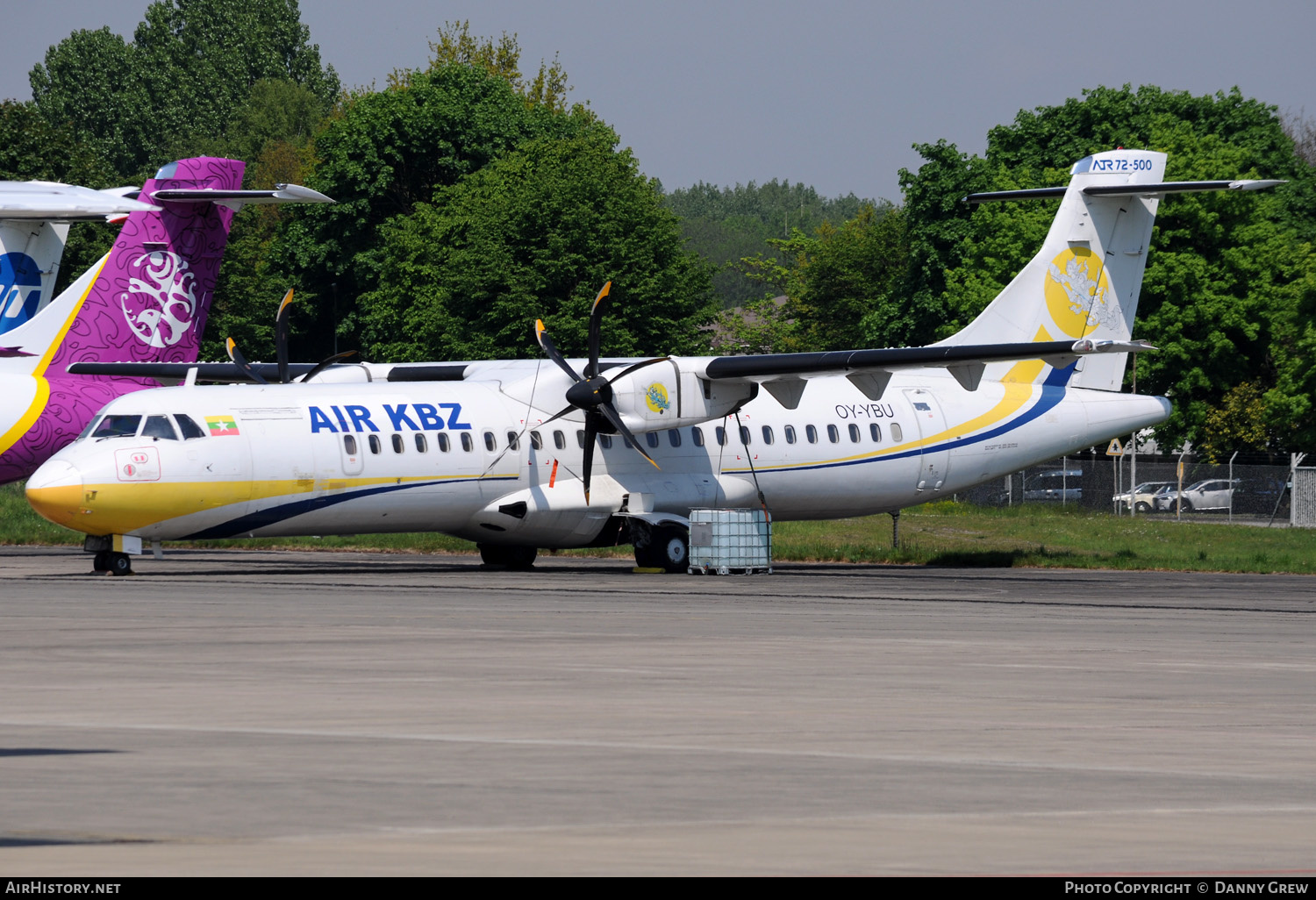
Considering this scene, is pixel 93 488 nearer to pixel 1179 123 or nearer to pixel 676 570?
pixel 676 570

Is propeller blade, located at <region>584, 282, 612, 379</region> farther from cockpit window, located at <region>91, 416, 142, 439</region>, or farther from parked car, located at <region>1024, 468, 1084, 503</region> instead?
parked car, located at <region>1024, 468, 1084, 503</region>

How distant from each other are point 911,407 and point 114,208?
589 inches

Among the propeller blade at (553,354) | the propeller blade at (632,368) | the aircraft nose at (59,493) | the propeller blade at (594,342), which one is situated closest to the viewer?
the aircraft nose at (59,493)

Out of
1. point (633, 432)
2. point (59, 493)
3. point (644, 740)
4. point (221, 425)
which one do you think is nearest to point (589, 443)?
point (633, 432)

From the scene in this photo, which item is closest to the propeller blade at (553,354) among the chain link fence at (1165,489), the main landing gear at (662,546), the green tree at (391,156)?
the main landing gear at (662,546)

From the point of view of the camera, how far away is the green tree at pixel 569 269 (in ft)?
205

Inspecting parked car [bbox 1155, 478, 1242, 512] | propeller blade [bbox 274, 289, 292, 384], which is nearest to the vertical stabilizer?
propeller blade [bbox 274, 289, 292, 384]

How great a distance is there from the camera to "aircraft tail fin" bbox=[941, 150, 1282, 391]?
115 ft

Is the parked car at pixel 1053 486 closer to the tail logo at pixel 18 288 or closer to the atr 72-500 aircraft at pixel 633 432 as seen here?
the atr 72-500 aircraft at pixel 633 432

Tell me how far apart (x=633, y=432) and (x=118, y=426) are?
8237mm

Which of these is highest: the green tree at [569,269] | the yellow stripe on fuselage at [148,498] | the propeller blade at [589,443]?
the green tree at [569,269]

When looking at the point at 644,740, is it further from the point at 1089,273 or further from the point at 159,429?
the point at 1089,273

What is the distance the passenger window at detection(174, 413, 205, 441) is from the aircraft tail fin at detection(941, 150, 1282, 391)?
15043 millimetres

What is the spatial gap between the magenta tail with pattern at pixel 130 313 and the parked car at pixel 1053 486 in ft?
111
